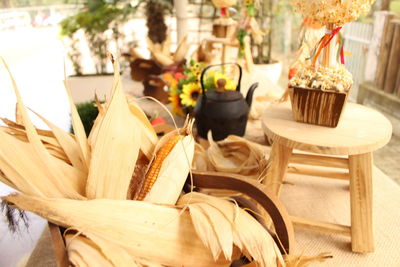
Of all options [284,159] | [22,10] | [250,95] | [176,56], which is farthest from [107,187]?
[22,10]

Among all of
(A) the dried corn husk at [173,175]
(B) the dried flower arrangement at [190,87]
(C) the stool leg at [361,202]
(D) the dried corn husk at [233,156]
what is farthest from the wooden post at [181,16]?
(A) the dried corn husk at [173,175]

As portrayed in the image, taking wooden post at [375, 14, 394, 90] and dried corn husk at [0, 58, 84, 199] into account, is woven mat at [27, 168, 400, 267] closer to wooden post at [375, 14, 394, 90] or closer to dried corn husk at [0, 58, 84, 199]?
dried corn husk at [0, 58, 84, 199]

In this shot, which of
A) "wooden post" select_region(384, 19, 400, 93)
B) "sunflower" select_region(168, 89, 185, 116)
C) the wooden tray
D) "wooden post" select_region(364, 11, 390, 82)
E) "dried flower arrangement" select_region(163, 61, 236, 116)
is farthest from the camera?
"wooden post" select_region(364, 11, 390, 82)

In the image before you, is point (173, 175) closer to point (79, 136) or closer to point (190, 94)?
point (79, 136)

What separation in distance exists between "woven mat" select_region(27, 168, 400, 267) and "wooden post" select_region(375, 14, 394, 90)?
1330 millimetres

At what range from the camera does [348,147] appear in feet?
2.67

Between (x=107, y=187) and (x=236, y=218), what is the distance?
24 centimetres

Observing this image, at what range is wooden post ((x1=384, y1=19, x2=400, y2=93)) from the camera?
7.46 ft

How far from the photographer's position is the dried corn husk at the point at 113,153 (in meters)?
0.57

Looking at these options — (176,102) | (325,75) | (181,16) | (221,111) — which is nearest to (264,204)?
(325,75)

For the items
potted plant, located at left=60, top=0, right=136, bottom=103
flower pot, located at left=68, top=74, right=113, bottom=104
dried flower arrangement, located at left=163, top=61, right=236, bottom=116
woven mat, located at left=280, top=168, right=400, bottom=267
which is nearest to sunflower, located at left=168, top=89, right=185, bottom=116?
dried flower arrangement, located at left=163, top=61, right=236, bottom=116

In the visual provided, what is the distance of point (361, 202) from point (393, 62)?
1.87 metres

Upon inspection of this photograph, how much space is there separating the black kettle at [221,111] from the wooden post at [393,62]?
155cm

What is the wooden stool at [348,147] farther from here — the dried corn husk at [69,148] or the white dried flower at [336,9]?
the dried corn husk at [69,148]
